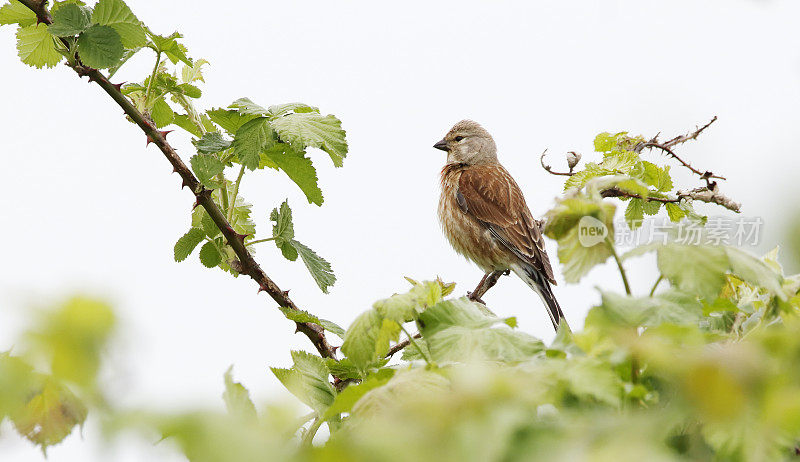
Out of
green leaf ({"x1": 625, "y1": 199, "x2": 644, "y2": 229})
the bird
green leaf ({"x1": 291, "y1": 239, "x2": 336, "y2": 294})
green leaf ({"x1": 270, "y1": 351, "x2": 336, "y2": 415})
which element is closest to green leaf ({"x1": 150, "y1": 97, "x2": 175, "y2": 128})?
green leaf ({"x1": 291, "y1": 239, "x2": 336, "y2": 294})

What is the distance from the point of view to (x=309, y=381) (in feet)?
4.75

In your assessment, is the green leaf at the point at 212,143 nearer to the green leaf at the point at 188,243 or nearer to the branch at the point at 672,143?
the green leaf at the point at 188,243

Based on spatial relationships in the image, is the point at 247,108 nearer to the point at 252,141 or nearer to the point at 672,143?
the point at 252,141

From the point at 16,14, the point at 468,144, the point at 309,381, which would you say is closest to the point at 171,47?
the point at 16,14

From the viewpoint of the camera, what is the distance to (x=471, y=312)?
123cm

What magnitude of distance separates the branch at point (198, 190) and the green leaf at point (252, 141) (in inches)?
5.1

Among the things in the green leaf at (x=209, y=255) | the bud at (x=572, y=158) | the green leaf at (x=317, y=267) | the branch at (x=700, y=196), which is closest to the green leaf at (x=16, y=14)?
the green leaf at (x=209, y=255)

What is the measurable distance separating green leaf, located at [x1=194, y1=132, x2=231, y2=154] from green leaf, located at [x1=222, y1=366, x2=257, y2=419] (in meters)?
1.24

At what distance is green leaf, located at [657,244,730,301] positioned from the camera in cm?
103

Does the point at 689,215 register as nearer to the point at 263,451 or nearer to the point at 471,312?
the point at 471,312

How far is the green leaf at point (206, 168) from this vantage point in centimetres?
192

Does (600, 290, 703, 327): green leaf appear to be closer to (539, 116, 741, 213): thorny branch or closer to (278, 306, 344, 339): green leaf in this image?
(539, 116, 741, 213): thorny branch

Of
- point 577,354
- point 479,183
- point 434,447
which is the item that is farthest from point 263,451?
point 479,183

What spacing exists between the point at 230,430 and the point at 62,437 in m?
0.47
